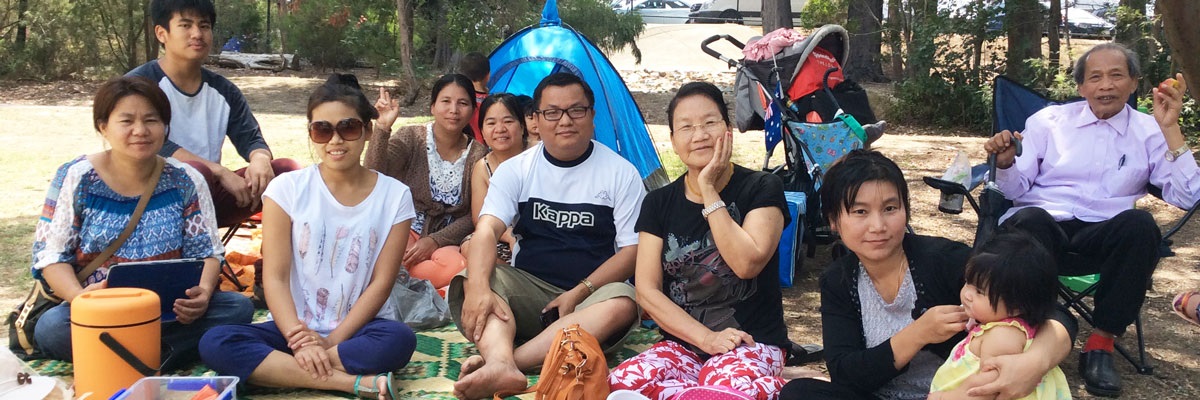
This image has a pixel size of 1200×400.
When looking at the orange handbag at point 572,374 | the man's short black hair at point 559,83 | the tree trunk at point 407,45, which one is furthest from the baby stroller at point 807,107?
the tree trunk at point 407,45

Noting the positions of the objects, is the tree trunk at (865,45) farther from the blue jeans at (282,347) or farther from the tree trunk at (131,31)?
the blue jeans at (282,347)

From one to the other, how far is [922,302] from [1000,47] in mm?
9192

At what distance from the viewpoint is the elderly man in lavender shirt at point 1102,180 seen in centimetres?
349

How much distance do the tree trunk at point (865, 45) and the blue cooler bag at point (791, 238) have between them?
10.2 m

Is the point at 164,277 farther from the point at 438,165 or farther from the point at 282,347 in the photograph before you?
the point at 438,165

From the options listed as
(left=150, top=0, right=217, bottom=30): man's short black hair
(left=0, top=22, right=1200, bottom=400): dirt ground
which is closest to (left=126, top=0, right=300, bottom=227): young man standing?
(left=150, top=0, right=217, bottom=30): man's short black hair

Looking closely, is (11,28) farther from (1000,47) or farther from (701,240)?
(701,240)

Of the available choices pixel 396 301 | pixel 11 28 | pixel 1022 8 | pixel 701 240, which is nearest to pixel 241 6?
pixel 11 28

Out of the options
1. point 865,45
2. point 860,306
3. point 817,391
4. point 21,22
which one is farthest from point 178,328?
point 865,45

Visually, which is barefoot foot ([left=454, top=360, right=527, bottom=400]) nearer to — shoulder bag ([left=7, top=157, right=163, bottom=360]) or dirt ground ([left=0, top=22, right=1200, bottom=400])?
dirt ground ([left=0, top=22, right=1200, bottom=400])

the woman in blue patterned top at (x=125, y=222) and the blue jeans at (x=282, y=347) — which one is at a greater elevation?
the woman in blue patterned top at (x=125, y=222)

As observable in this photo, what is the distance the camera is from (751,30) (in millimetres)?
20891

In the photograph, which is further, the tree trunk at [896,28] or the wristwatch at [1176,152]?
the tree trunk at [896,28]

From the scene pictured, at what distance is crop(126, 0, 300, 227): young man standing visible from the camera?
411cm
